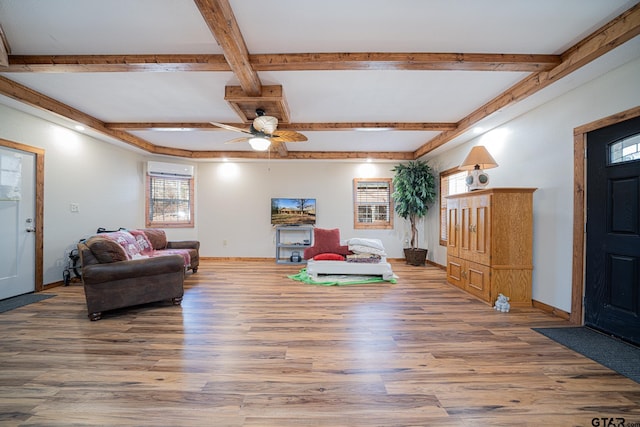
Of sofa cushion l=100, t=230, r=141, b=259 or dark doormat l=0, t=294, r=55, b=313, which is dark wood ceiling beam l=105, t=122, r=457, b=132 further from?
dark doormat l=0, t=294, r=55, b=313

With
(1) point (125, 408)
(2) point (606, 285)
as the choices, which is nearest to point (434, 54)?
(2) point (606, 285)

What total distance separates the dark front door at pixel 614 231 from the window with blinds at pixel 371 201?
4355 millimetres

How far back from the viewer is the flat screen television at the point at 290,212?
690 centimetres

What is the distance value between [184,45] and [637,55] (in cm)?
411

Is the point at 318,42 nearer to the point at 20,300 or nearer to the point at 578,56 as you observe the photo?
the point at 578,56

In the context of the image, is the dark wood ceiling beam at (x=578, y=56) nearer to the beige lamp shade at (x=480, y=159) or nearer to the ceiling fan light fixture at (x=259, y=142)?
the beige lamp shade at (x=480, y=159)

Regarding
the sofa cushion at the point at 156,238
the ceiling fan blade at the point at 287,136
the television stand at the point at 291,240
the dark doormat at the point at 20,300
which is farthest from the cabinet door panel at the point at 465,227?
the dark doormat at the point at 20,300

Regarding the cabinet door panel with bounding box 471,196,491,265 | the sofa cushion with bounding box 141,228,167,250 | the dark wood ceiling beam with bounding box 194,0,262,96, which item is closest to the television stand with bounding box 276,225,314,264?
the sofa cushion with bounding box 141,228,167,250

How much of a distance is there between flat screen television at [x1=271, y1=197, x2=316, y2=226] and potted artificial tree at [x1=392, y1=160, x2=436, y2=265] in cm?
220

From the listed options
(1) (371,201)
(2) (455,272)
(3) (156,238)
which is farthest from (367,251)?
(3) (156,238)

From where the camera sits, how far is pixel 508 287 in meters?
3.42

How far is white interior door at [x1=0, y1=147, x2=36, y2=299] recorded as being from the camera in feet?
11.9

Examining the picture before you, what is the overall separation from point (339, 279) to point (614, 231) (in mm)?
3449

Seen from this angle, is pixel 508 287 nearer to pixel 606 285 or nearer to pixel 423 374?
pixel 606 285
